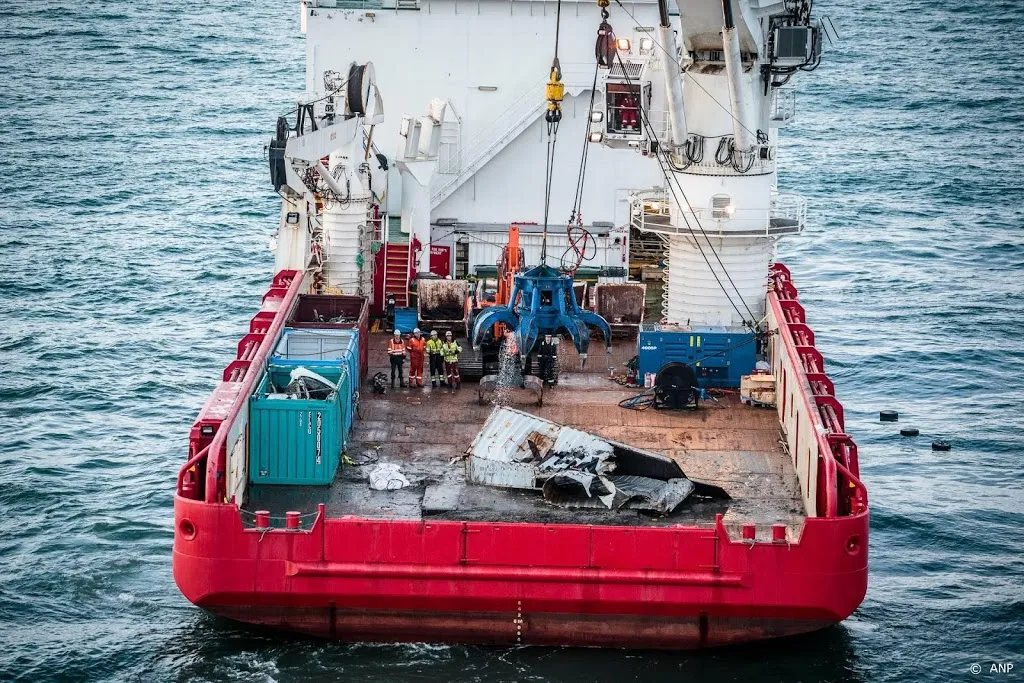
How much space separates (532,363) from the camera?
148 feet

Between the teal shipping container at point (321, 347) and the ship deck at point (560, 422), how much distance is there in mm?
1527

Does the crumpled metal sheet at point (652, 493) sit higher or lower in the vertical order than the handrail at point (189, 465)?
lower

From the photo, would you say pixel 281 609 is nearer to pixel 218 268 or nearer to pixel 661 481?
pixel 661 481

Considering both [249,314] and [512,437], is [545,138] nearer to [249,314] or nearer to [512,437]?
[512,437]

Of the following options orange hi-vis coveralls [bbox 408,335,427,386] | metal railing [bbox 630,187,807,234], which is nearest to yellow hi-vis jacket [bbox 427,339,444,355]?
orange hi-vis coveralls [bbox 408,335,427,386]

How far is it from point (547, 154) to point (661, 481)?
1766 centimetres

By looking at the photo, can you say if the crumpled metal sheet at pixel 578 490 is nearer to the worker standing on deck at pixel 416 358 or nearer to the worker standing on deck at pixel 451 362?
the worker standing on deck at pixel 451 362

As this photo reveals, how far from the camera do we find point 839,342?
6203cm

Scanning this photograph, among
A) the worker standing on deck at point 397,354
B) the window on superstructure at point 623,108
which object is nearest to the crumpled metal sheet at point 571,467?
the worker standing on deck at point 397,354

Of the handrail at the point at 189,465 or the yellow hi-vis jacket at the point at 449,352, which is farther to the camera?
A: the yellow hi-vis jacket at the point at 449,352

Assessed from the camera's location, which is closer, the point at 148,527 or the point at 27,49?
the point at 148,527

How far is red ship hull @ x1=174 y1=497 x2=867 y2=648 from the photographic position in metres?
33.3

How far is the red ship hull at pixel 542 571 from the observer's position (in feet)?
109

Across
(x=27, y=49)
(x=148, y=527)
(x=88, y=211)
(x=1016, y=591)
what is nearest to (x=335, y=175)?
(x=148, y=527)
